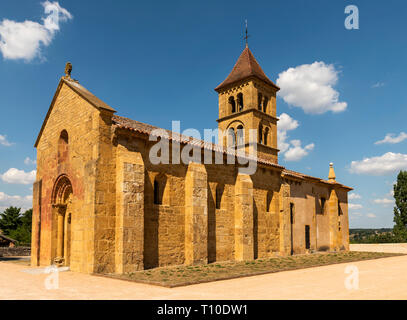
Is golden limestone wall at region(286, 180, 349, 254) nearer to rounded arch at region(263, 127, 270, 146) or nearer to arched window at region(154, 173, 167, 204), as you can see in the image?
rounded arch at region(263, 127, 270, 146)

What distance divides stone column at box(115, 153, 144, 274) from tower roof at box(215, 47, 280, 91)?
17.9m

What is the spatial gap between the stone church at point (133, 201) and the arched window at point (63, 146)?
5cm

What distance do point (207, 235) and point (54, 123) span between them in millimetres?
9435

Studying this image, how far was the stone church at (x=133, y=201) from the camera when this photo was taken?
13.4 metres

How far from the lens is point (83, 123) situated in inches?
587

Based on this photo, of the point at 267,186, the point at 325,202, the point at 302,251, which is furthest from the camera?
the point at 325,202

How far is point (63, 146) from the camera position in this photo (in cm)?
1659

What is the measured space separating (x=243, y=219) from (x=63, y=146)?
32.8 ft

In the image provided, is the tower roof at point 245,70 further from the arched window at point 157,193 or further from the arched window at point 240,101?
the arched window at point 157,193

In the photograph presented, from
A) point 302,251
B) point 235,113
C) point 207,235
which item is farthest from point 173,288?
point 235,113

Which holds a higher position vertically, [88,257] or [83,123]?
[83,123]

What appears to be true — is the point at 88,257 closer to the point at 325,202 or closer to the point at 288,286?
the point at 288,286

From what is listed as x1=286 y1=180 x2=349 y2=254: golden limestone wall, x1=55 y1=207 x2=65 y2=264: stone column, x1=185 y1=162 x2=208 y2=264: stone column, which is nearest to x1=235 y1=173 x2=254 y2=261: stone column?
x1=185 y1=162 x2=208 y2=264: stone column

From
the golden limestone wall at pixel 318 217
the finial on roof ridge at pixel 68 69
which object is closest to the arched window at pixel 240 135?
the golden limestone wall at pixel 318 217
